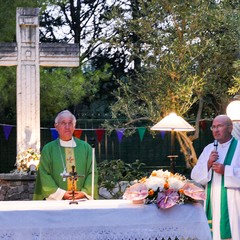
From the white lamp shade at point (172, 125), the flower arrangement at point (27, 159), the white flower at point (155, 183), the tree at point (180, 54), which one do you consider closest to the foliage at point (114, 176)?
the flower arrangement at point (27, 159)

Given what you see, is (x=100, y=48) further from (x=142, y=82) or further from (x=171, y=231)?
(x=171, y=231)

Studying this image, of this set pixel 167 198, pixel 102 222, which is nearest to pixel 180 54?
pixel 167 198

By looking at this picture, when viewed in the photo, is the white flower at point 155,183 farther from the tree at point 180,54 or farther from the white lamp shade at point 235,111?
the tree at point 180,54

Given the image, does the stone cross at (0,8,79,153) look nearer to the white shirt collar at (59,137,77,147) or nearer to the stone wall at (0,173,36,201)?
the stone wall at (0,173,36,201)

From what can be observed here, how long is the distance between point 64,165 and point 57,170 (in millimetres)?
89

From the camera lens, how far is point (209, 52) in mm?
13422

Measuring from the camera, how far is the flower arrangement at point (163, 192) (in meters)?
5.07

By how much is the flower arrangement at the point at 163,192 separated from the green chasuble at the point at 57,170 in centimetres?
103

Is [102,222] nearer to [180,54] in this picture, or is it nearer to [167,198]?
[167,198]

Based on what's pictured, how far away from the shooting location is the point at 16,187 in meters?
10.5

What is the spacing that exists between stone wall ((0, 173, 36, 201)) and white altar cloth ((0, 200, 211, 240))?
5.37 meters

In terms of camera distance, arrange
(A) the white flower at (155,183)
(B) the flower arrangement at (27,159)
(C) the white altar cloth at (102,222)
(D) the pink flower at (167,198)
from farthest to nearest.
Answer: (B) the flower arrangement at (27,159)
(A) the white flower at (155,183)
(D) the pink flower at (167,198)
(C) the white altar cloth at (102,222)

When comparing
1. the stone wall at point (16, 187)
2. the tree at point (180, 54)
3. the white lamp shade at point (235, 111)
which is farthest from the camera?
the tree at point (180, 54)

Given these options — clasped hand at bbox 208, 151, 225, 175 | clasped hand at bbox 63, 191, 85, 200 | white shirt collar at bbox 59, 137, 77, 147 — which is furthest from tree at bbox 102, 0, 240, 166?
clasped hand at bbox 63, 191, 85, 200
